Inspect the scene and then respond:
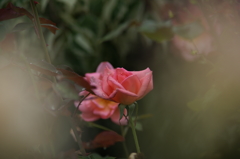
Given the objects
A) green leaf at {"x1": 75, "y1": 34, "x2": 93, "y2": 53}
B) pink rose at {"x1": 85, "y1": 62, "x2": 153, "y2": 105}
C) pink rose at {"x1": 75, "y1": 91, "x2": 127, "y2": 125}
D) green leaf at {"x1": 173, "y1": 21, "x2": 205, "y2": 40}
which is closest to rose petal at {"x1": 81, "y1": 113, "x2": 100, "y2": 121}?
pink rose at {"x1": 75, "y1": 91, "x2": 127, "y2": 125}

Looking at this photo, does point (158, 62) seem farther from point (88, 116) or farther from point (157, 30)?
point (88, 116)

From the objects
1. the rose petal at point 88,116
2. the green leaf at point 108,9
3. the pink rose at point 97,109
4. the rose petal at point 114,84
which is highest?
the green leaf at point 108,9

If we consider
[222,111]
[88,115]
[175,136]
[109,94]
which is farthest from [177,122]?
[109,94]

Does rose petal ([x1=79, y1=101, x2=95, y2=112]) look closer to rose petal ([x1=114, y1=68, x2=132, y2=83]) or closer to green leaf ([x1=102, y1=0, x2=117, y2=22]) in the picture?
rose petal ([x1=114, y1=68, x2=132, y2=83])

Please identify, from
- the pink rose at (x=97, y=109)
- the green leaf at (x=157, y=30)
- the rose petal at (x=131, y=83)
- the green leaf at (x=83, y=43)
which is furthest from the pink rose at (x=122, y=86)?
the green leaf at (x=83, y=43)

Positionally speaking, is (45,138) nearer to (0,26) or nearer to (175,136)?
(0,26)

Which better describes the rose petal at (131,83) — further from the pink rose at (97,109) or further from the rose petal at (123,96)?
the pink rose at (97,109)
